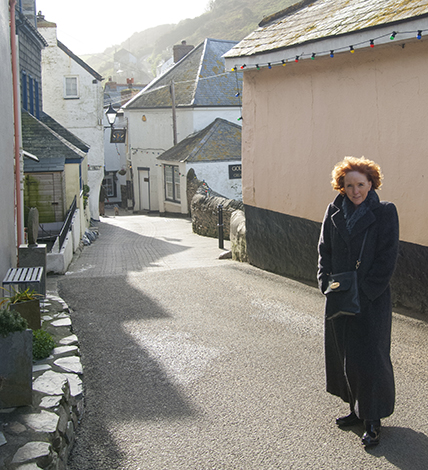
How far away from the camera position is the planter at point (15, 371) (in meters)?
3.97

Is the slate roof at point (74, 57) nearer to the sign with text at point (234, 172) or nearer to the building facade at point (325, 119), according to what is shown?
the sign with text at point (234, 172)

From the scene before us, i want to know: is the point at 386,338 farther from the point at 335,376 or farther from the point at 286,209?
the point at 286,209

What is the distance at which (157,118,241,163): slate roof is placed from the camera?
25719 mm

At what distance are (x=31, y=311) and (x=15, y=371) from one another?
5.28 feet

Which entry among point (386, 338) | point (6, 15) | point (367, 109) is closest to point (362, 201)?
point (386, 338)

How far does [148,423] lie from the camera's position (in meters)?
4.31

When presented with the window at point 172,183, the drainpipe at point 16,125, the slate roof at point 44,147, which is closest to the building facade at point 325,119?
the drainpipe at point 16,125

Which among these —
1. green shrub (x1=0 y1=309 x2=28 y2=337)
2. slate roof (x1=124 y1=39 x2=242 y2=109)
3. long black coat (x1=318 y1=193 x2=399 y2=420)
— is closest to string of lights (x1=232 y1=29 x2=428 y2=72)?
long black coat (x1=318 y1=193 x2=399 y2=420)

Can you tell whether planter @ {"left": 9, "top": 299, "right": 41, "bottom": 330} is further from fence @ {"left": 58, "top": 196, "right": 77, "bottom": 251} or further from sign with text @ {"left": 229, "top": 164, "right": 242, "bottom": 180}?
sign with text @ {"left": 229, "top": 164, "right": 242, "bottom": 180}

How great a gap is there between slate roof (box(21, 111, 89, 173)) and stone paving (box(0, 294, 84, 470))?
1041 cm

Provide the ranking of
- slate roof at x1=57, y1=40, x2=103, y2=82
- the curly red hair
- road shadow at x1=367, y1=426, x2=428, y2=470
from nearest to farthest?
road shadow at x1=367, y1=426, x2=428, y2=470 → the curly red hair → slate roof at x1=57, y1=40, x2=103, y2=82

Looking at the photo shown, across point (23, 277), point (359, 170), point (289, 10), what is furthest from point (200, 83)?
point (359, 170)

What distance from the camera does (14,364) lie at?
3.98 meters

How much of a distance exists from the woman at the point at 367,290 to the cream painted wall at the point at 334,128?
2726 mm
